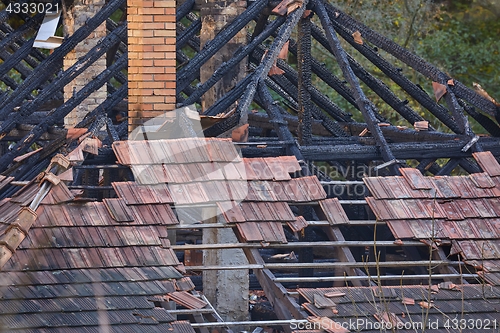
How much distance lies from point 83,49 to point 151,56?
4.71 m

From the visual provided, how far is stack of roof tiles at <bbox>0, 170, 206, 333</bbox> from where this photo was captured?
6820mm

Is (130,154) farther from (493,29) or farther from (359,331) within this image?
(493,29)

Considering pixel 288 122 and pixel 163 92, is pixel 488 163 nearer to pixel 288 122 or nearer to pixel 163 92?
pixel 163 92

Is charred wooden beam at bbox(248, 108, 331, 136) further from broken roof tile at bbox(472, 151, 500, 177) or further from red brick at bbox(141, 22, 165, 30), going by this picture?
broken roof tile at bbox(472, 151, 500, 177)

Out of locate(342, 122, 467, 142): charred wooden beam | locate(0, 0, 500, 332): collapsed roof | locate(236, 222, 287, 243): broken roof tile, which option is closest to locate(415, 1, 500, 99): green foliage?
locate(342, 122, 467, 142): charred wooden beam

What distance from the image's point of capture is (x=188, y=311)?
724 centimetres

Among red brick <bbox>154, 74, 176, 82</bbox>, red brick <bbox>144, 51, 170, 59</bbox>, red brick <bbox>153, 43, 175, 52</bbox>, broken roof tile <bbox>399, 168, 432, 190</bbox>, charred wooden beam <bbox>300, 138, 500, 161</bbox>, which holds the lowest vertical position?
broken roof tile <bbox>399, 168, 432, 190</bbox>

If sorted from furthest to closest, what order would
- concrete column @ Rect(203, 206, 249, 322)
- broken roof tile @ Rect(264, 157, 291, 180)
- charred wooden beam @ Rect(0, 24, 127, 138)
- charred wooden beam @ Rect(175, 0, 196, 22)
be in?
charred wooden beam @ Rect(175, 0, 196, 22) → charred wooden beam @ Rect(0, 24, 127, 138) → concrete column @ Rect(203, 206, 249, 322) → broken roof tile @ Rect(264, 157, 291, 180)

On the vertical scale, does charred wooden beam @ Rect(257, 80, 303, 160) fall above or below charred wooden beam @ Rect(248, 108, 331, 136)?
below

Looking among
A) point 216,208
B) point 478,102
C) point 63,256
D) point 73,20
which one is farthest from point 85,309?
point 73,20

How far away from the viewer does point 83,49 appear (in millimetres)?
14273

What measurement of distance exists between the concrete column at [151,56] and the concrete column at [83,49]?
4.13 meters

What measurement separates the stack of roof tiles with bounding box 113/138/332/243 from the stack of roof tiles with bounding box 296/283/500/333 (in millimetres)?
926

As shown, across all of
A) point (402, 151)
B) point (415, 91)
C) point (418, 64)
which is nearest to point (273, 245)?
point (402, 151)
